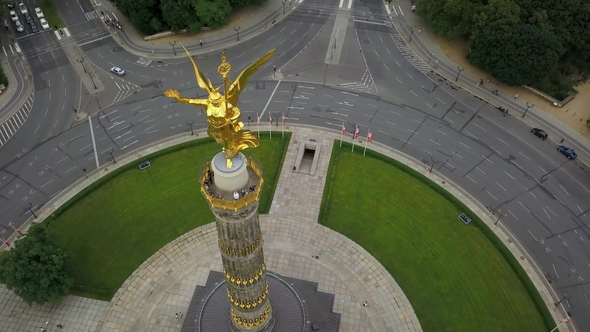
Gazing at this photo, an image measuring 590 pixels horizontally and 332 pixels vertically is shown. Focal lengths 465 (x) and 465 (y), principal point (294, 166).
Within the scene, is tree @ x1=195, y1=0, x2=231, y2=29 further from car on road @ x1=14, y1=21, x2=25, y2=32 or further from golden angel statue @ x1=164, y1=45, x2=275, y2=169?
golden angel statue @ x1=164, y1=45, x2=275, y2=169

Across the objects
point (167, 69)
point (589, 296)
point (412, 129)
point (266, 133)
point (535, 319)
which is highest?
point (167, 69)

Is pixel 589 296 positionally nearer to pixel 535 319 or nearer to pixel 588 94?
pixel 535 319

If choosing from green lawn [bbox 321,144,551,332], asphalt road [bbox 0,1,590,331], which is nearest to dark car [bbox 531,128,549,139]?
asphalt road [bbox 0,1,590,331]

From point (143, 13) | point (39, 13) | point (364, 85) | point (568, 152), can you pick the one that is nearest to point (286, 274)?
point (364, 85)

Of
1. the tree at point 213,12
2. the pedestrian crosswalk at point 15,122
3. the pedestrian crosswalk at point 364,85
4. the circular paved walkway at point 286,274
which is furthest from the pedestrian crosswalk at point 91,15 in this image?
the circular paved walkway at point 286,274

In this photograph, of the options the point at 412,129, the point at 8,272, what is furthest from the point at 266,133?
the point at 8,272

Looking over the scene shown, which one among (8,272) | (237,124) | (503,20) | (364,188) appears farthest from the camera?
(503,20)

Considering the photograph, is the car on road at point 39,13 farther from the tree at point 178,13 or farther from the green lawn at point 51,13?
the tree at point 178,13
